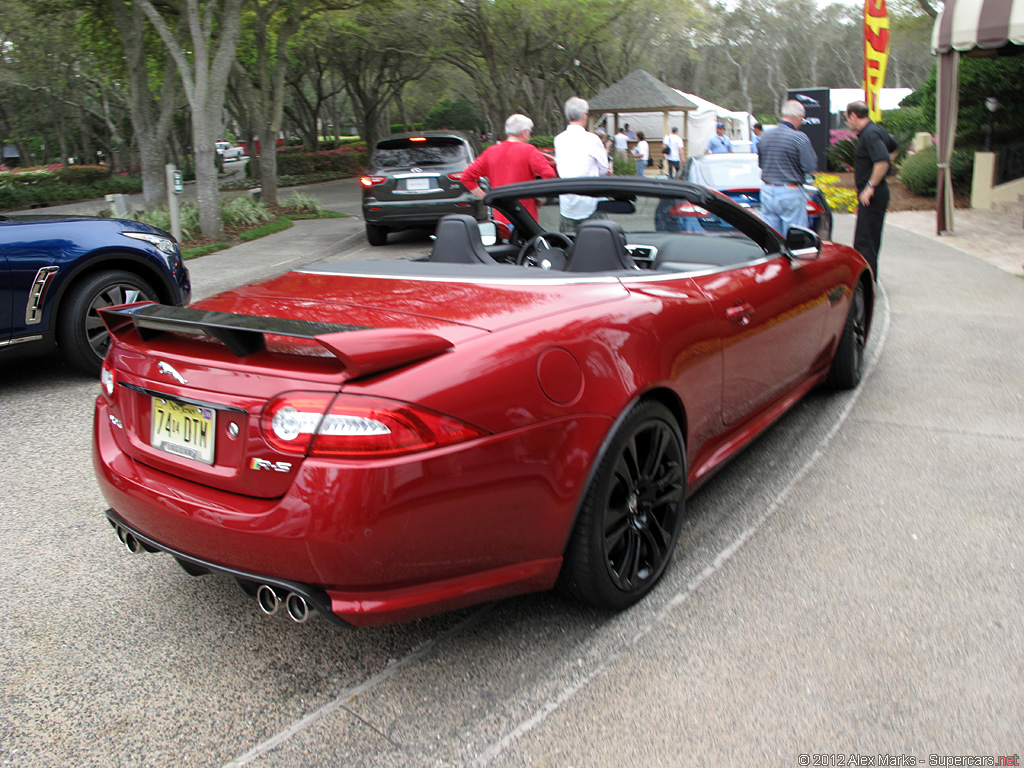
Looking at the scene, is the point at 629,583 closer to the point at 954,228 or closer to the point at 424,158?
the point at 424,158

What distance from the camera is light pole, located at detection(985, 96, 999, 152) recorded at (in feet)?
62.5

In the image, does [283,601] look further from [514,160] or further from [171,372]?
[514,160]

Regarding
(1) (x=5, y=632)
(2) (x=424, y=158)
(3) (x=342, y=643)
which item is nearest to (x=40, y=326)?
(1) (x=5, y=632)

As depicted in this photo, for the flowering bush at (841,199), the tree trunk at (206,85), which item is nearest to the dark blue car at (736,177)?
the tree trunk at (206,85)

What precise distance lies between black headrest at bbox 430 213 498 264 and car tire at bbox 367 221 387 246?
9978 mm

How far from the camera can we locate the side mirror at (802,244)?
171 inches

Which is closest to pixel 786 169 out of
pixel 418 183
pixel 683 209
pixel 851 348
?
pixel 851 348

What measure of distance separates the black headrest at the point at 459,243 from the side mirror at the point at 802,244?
159 cm

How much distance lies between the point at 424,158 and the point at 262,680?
37.5ft

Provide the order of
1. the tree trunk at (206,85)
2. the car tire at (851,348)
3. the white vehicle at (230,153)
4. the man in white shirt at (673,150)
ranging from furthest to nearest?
the white vehicle at (230,153) → the man in white shirt at (673,150) → the tree trunk at (206,85) → the car tire at (851,348)

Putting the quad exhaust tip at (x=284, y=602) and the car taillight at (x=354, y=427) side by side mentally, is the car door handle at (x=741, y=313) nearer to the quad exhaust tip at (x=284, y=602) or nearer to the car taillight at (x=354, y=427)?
the car taillight at (x=354, y=427)

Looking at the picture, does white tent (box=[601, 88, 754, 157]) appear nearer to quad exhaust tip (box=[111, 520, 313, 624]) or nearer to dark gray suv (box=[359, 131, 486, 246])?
dark gray suv (box=[359, 131, 486, 246])

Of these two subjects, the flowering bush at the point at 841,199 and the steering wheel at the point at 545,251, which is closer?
the steering wheel at the point at 545,251

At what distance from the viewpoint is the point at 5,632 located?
9.63 feet
